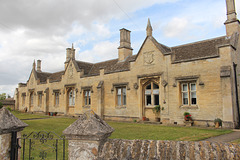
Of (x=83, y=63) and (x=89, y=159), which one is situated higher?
(x=83, y=63)

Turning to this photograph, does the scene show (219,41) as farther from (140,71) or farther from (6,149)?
(6,149)

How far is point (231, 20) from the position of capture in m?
17.2

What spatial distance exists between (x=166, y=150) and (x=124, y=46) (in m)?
22.8

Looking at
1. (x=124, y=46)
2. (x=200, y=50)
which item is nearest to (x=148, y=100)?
(x=200, y=50)

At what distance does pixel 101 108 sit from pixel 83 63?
10.2 metres

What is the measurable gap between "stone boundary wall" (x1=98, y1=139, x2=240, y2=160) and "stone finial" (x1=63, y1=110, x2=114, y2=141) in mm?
284

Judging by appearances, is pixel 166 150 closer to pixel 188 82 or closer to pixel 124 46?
pixel 188 82

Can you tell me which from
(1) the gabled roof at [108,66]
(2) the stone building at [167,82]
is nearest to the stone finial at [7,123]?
(2) the stone building at [167,82]

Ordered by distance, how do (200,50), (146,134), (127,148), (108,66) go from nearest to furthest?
(127,148) → (146,134) → (200,50) → (108,66)

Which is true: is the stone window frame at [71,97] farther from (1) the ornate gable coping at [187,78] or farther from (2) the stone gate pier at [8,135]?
(2) the stone gate pier at [8,135]

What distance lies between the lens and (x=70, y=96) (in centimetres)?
2991

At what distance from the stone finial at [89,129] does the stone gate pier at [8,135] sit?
2.20 metres

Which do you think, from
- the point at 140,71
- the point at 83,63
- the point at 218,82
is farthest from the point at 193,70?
the point at 83,63

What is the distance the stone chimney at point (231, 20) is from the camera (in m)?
17.0
